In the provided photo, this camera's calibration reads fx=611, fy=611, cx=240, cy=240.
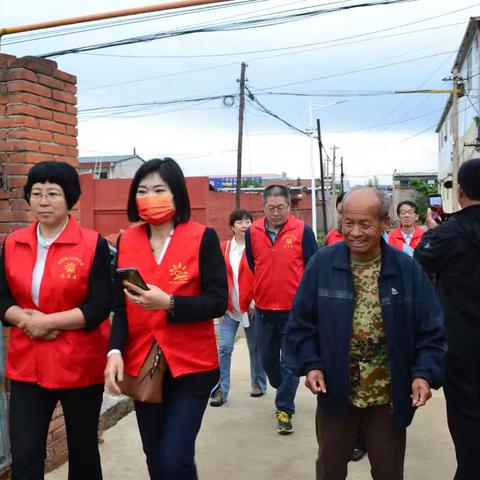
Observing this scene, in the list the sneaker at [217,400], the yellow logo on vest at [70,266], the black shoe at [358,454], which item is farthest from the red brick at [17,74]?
the black shoe at [358,454]

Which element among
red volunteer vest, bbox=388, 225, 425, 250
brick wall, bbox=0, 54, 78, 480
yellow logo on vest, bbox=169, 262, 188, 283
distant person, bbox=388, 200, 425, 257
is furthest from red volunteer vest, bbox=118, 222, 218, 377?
distant person, bbox=388, 200, 425, 257

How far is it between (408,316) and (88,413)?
1.59 metres

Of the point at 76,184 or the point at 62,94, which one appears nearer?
the point at 76,184

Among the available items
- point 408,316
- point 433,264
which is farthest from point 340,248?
point 433,264

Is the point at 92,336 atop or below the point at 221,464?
atop

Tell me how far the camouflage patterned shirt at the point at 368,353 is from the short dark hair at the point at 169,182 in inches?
35.9

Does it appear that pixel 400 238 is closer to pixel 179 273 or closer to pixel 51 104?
pixel 51 104

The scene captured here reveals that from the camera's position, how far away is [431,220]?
4.33 meters

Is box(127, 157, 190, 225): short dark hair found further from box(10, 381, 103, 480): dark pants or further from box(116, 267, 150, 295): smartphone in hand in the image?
box(10, 381, 103, 480): dark pants

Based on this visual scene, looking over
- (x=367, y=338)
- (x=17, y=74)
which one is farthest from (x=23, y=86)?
(x=367, y=338)

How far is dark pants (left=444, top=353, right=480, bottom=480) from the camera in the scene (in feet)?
9.91

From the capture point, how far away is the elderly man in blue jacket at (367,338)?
2.63 meters

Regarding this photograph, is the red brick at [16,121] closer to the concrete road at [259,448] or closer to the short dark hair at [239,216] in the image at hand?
the concrete road at [259,448]

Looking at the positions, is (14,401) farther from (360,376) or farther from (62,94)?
(62,94)
